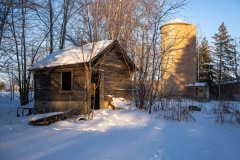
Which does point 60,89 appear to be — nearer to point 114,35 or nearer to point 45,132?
point 45,132

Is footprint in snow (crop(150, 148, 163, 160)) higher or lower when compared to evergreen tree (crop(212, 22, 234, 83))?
lower

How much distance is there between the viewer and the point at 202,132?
767 cm

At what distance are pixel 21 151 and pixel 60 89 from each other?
880 centimetres

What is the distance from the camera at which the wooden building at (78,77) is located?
13211 mm

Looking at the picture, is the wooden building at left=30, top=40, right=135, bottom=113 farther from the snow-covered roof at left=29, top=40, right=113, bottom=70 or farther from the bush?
the bush

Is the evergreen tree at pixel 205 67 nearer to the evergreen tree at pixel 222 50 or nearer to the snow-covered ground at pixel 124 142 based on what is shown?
the evergreen tree at pixel 222 50

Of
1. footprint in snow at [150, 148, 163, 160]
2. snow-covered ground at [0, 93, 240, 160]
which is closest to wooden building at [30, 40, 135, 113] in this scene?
snow-covered ground at [0, 93, 240, 160]

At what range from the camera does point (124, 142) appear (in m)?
6.38

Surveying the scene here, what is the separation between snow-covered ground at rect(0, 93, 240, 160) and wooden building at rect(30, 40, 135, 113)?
4.13 meters

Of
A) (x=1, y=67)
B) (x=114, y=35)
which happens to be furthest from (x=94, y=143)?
(x=114, y=35)

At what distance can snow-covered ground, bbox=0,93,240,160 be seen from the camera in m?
5.14

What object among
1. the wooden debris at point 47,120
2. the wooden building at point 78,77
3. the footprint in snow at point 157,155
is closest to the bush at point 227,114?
the footprint in snow at point 157,155

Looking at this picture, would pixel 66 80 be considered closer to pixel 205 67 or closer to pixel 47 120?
pixel 47 120

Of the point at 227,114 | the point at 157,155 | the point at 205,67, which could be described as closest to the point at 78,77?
the point at 227,114
